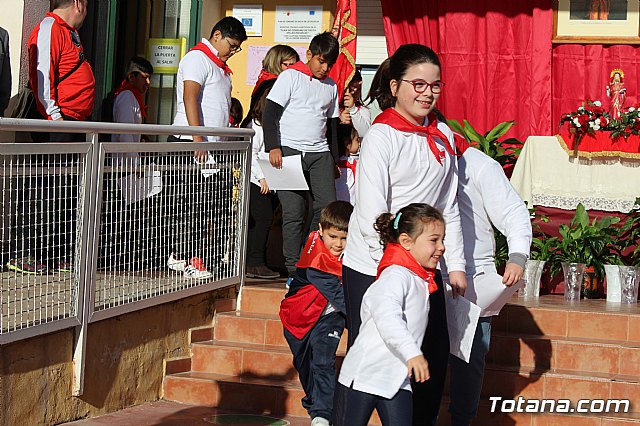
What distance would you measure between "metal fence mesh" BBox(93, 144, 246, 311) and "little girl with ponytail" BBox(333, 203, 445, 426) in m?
2.28

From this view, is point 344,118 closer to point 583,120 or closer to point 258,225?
point 258,225

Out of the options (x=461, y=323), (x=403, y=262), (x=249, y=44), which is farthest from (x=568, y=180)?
(x=403, y=262)

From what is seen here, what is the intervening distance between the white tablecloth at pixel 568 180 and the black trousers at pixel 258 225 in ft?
7.21

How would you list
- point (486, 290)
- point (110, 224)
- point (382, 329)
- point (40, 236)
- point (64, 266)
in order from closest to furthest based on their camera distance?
1. point (382, 329)
2. point (486, 290)
3. point (40, 236)
4. point (64, 266)
5. point (110, 224)

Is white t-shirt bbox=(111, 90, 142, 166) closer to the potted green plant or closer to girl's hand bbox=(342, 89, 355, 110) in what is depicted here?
girl's hand bbox=(342, 89, 355, 110)

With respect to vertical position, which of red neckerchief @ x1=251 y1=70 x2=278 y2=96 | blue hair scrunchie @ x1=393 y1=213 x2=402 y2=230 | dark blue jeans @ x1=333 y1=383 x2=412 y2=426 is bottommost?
dark blue jeans @ x1=333 y1=383 x2=412 y2=426

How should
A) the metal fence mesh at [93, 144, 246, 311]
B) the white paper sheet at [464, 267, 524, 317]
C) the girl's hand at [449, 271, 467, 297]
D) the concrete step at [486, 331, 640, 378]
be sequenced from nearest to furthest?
the girl's hand at [449, 271, 467, 297] → the white paper sheet at [464, 267, 524, 317] → the metal fence mesh at [93, 144, 246, 311] → the concrete step at [486, 331, 640, 378]

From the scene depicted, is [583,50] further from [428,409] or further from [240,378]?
[428,409]

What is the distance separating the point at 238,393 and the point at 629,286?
Answer: 2988mm

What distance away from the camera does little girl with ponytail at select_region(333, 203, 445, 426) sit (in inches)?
177

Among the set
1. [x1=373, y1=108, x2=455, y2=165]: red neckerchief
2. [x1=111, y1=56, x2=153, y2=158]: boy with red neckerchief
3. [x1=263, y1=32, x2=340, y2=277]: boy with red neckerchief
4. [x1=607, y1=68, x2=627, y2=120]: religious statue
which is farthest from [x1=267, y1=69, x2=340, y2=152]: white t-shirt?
[x1=373, y1=108, x2=455, y2=165]: red neckerchief

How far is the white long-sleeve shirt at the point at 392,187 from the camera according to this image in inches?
189

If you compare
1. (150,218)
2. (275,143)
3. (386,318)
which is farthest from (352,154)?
(386,318)

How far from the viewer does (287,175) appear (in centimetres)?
801
